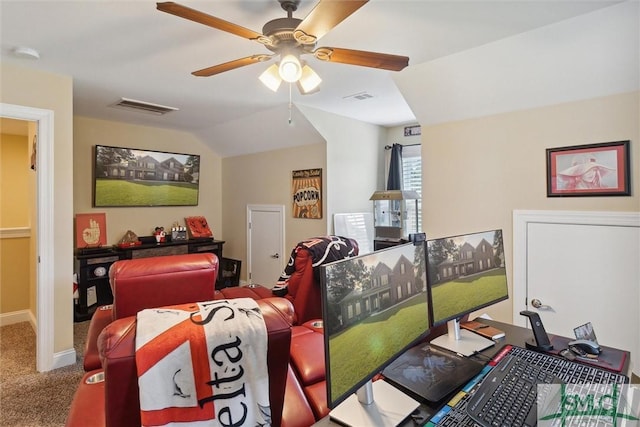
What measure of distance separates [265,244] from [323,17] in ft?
12.9

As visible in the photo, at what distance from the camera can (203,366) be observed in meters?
0.97

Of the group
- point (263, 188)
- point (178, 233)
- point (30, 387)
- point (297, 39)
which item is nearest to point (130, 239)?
point (178, 233)

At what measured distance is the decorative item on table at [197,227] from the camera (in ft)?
17.5

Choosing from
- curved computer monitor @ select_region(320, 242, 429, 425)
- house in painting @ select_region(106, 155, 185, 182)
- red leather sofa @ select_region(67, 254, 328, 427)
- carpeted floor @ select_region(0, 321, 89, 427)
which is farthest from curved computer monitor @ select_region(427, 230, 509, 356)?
house in painting @ select_region(106, 155, 185, 182)

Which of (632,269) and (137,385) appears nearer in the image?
(137,385)

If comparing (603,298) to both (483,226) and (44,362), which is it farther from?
(44,362)

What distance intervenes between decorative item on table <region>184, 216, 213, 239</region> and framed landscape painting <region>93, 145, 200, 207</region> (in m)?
0.26

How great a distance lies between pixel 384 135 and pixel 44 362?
15.5ft

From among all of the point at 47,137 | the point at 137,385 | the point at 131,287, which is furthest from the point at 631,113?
the point at 47,137

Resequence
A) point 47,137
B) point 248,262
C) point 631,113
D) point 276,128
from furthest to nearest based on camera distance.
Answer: point 248,262 → point 276,128 → point 47,137 → point 631,113

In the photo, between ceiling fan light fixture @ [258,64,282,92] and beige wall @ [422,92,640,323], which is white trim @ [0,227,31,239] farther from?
beige wall @ [422,92,640,323]

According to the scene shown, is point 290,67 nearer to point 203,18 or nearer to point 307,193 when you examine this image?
point 203,18

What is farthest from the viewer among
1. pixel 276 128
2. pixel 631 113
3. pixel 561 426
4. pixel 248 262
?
pixel 248 262

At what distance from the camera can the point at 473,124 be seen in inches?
115
